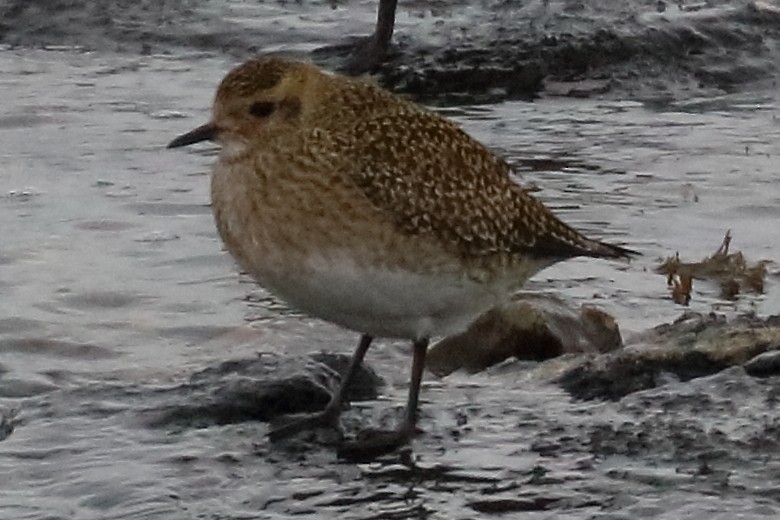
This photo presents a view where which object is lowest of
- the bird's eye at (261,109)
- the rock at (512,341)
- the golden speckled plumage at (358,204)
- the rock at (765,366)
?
the rock at (512,341)

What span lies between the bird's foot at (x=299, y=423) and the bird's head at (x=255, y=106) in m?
0.82

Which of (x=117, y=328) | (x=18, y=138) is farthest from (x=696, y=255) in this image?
(x=18, y=138)

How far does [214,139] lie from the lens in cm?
587

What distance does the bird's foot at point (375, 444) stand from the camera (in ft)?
19.0

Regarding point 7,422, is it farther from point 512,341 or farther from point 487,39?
point 487,39

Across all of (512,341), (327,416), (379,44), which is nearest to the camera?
(327,416)

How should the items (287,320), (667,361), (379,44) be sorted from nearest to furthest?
(667,361) → (287,320) → (379,44)

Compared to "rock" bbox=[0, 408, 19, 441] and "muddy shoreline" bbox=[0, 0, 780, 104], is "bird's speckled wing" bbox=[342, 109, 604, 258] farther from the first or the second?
"muddy shoreline" bbox=[0, 0, 780, 104]

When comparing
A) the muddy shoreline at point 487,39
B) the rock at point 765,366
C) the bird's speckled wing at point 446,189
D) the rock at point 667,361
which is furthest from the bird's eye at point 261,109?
the muddy shoreline at point 487,39

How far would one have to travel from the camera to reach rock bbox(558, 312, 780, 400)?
6223 millimetres

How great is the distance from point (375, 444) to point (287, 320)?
189cm

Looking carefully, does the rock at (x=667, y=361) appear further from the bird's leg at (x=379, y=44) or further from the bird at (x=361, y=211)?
the bird's leg at (x=379, y=44)

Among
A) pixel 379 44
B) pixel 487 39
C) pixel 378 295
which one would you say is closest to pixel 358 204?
pixel 378 295

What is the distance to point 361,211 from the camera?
5.67m
